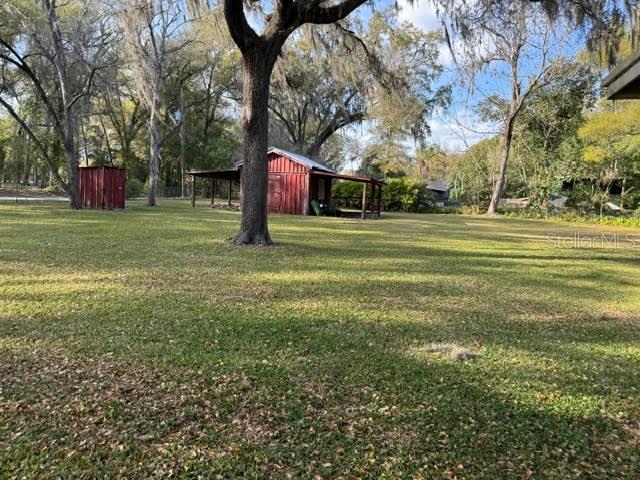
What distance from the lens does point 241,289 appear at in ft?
18.2

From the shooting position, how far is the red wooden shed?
17828 mm

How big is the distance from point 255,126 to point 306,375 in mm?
6330

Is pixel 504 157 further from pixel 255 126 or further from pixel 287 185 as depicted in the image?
pixel 255 126

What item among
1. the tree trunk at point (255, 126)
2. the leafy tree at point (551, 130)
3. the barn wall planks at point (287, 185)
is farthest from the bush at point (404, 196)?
the tree trunk at point (255, 126)

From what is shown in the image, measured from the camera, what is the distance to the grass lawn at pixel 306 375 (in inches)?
86.0

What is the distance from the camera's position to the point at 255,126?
854 centimetres

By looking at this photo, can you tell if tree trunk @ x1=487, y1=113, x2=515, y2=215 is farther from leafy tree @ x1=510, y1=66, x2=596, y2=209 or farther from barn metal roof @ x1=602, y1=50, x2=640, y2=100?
barn metal roof @ x1=602, y1=50, x2=640, y2=100

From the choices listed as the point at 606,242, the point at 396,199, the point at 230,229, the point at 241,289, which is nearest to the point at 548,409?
the point at 241,289

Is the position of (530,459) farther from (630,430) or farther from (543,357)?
(543,357)

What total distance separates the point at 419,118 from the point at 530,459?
31180mm

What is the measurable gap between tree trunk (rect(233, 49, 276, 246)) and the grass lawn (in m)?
2.45

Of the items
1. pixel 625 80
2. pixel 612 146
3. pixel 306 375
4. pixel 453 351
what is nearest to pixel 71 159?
pixel 306 375

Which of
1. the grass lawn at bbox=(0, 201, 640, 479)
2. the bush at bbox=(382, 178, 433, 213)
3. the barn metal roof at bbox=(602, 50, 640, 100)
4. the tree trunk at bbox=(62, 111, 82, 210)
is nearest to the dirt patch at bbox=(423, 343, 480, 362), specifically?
the grass lawn at bbox=(0, 201, 640, 479)

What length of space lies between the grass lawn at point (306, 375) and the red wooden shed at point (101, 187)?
39.4 feet
